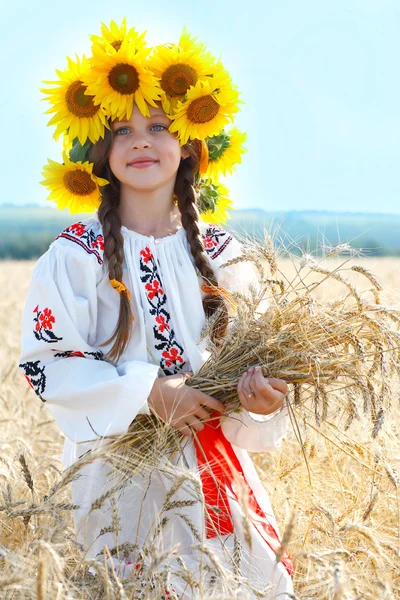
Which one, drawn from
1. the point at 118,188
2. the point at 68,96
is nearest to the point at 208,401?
the point at 118,188

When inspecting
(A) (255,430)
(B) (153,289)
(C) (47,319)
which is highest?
(B) (153,289)

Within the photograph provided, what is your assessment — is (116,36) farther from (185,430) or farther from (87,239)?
(185,430)

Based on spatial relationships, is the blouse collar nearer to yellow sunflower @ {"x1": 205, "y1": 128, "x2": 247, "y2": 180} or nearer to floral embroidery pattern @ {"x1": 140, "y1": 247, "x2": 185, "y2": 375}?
floral embroidery pattern @ {"x1": 140, "y1": 247, "x2": 185, "y2": 375}

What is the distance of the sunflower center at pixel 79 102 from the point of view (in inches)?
108

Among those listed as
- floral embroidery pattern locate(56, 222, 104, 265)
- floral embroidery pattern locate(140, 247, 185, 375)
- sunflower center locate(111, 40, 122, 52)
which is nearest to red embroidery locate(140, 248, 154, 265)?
floral embroidery pattern locate(140, 247, 185, 375)

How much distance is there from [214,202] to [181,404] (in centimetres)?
100

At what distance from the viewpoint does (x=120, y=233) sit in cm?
265

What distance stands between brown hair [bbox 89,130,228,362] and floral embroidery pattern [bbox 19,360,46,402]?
230 millimetres

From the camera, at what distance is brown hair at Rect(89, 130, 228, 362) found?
8.25 feet

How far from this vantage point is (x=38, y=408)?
4051 millimetres

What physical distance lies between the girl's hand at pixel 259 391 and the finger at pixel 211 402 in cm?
10

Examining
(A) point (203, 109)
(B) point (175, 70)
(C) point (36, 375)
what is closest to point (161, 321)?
(C) point (36, 375)

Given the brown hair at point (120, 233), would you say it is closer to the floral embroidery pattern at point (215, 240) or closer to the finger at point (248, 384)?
the floral embroidery pattern at point (215, 240)

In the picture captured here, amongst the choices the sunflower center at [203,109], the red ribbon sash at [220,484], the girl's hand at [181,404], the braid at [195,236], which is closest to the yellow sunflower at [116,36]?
the sunflower center at [203,109]
